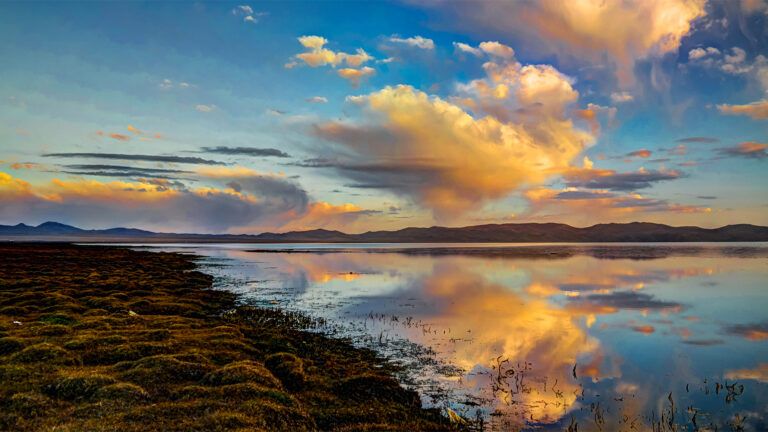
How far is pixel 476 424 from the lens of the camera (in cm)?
1517

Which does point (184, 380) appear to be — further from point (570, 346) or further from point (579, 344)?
point (579, 344)

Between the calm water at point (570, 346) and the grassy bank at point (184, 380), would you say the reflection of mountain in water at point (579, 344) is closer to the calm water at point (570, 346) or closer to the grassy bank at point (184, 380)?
the calm water at point (570, 346)

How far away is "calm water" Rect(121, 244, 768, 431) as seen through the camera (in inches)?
666

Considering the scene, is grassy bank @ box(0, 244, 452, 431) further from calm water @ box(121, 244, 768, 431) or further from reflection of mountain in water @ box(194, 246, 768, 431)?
reflection of mountain in water @ box(194, 246, 768, 431)

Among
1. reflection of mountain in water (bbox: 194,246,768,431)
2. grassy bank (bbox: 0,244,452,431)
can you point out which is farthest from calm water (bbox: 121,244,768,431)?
grassy bank (bbox: 0,244,452,431)

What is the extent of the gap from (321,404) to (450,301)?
30.6 meters

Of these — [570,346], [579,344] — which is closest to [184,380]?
[570,346]

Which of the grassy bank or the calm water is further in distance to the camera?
the calm water

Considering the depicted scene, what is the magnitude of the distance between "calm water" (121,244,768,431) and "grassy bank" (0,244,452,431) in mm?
2977

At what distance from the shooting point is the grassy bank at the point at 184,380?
13.3 meters

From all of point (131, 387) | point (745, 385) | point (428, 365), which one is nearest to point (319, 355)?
point (428, 365)

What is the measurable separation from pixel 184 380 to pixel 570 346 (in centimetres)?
2179

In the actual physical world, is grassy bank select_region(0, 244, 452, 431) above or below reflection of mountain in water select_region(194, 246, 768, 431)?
above

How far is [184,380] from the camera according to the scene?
54.6 ft
